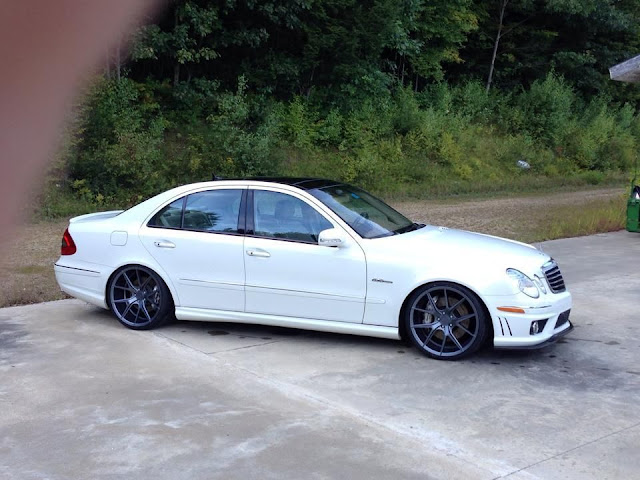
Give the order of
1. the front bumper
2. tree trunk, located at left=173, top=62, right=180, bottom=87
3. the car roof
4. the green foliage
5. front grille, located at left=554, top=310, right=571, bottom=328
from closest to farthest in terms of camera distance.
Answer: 1. the front bumper
2. front grille, located at left=554, top=310, right=571, bottom=328
3. the car roof
4. the green foliage
5. tree trunk, located at left=173, top=62, right=180, bottom=87

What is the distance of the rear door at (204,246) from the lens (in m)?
6.70

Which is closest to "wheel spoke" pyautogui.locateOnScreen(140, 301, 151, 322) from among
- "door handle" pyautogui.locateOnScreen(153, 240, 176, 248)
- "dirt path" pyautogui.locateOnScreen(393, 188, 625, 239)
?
"door handle" pyautogui.locateOnScreen(153, 240, 176, 248)

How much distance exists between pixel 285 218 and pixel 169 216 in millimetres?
1142

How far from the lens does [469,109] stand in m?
28.1

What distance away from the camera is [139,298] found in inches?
277

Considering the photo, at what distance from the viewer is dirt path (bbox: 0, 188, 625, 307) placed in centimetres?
877

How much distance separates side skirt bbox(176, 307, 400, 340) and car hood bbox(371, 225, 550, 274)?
25.4 inches

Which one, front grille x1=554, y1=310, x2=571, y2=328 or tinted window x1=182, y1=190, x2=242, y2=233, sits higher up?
tinted window x1=182, y1=190, x2=242, y2=233

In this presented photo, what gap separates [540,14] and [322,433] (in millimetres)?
32913

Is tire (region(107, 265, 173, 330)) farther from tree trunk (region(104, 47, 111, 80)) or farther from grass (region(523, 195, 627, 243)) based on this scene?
tree trunk (region(104, 47, 111, 80))

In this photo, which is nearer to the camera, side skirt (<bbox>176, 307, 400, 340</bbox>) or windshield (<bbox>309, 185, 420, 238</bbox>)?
side skirt (<bbox>176, 307, 400, 340</bbox>)

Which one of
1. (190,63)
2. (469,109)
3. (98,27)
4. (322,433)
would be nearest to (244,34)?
(190,63)

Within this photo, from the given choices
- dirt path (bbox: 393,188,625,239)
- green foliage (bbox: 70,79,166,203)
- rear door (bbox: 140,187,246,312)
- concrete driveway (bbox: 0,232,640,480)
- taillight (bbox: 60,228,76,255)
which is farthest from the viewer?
green foliage (bbox: 70,79,166,203)

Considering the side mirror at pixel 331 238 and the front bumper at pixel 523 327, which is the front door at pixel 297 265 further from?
the front bumper at pixel 523 327
